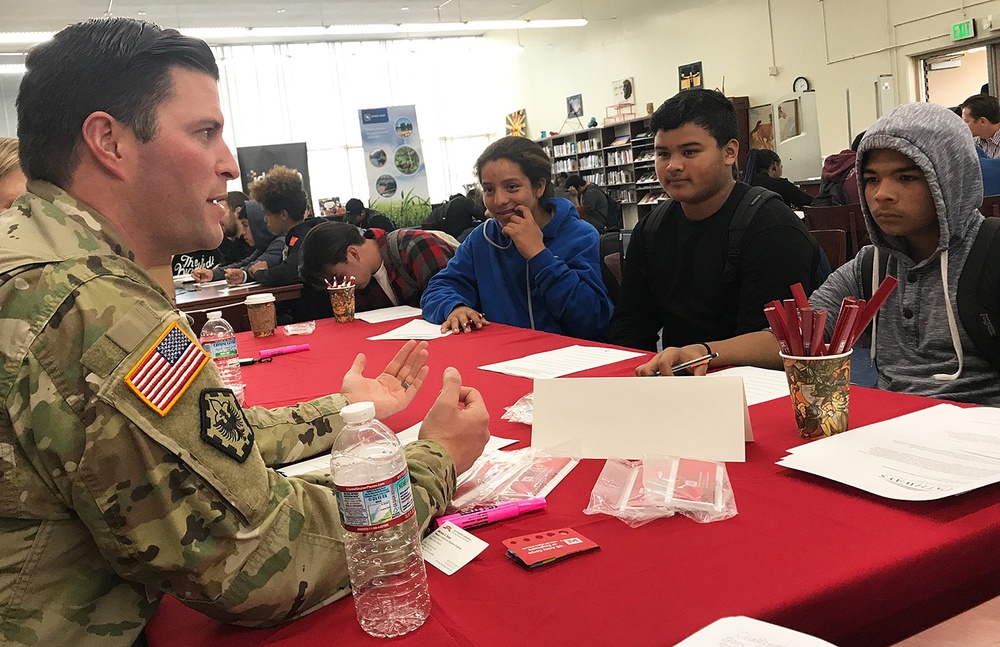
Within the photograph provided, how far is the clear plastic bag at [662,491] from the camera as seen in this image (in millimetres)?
939

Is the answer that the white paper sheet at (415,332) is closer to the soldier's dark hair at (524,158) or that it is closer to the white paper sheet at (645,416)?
the soldier's dark hair at (524,158)

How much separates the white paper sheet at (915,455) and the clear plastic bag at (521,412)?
0.49m

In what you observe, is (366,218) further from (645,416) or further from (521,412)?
(645,416)

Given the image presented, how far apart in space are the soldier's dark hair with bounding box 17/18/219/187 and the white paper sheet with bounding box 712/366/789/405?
0.95 metres

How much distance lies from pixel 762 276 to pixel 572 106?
11.7 m

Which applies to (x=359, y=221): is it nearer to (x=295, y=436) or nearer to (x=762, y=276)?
(x=762, y=276)

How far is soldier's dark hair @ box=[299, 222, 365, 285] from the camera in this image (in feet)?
10.9

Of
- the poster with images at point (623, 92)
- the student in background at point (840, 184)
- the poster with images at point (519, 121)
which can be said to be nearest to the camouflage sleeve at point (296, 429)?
the student in background at point (840, 184)

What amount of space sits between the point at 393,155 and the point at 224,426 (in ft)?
40.3

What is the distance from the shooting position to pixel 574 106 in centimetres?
1318

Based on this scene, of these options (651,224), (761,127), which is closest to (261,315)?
(651,224)

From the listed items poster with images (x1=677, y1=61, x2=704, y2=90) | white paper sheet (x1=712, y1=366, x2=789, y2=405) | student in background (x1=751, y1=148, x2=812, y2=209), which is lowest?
white paper sheet (x1=712, y1=366, x2=789, y2=405)

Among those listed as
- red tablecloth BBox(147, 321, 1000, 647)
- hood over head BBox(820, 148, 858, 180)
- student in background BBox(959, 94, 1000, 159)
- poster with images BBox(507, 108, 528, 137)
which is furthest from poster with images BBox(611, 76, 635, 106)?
red tablecloth BBox(147, 321, 1000, 647)

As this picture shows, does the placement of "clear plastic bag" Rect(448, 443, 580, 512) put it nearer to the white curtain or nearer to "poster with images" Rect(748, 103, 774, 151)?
"poster with images" Rect(748, 103, 774, 151)
